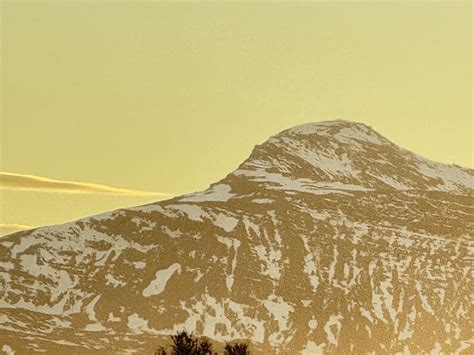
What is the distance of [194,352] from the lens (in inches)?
3068

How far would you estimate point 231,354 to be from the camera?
8206 cm

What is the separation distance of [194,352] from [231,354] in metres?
4.74
